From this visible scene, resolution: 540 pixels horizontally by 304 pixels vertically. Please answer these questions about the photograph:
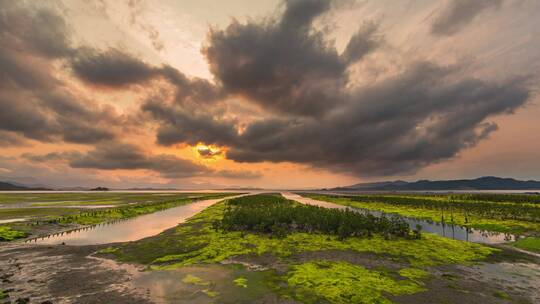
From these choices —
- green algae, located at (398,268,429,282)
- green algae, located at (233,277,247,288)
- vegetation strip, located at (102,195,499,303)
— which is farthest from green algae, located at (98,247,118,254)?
green algae, located at (398,268,429,282)

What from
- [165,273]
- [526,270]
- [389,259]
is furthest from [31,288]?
[526,270]

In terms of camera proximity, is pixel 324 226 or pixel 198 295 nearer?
pixel 198 295

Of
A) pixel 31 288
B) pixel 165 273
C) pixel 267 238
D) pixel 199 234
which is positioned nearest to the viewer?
pixel 31 288

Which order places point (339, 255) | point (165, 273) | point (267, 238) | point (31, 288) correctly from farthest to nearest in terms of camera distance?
1. point (267, 238)
2. point (339, 255)
3. point (165, 273)
4. point (31, 288)

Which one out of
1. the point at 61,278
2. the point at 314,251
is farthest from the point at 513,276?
the point at 61,278

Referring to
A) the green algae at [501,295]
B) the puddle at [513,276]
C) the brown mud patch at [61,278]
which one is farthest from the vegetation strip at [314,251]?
the green algae at [501,295]

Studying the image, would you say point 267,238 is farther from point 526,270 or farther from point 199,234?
point 526,270
